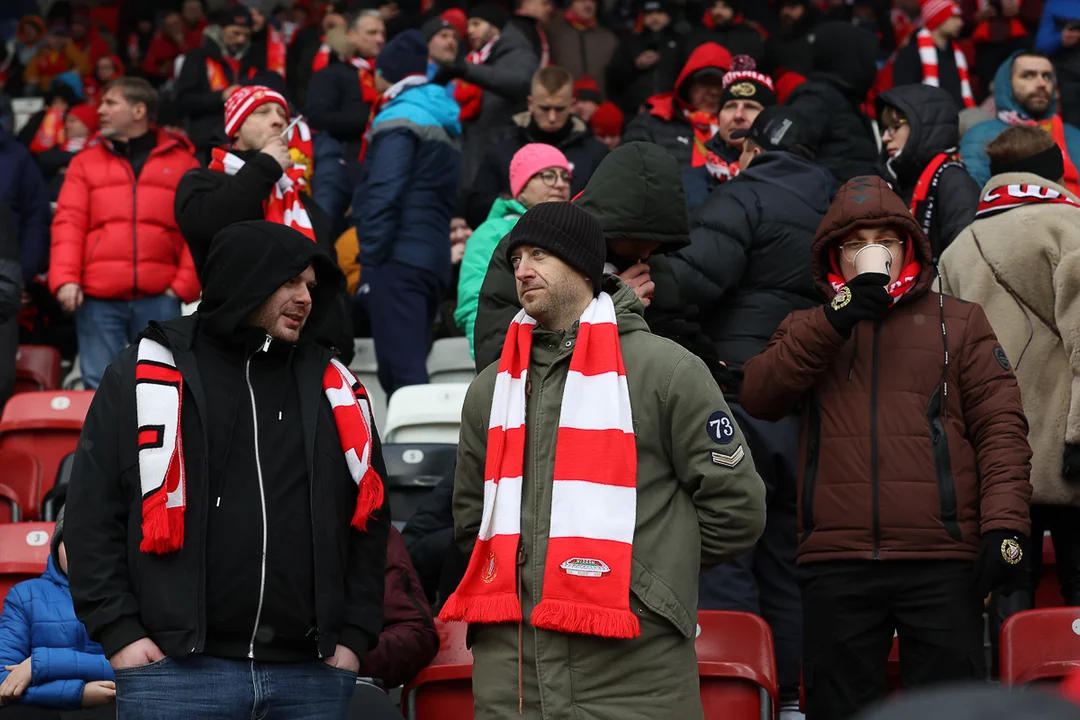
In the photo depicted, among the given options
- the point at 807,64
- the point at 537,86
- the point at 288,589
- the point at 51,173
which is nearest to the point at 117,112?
the point at 537,86

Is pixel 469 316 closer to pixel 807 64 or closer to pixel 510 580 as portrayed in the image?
pixel 510 580

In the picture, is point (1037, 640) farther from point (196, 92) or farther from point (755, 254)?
point (196, 92)

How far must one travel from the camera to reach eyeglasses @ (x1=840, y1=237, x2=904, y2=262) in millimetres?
4664

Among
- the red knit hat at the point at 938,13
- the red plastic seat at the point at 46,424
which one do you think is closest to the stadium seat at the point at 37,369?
the red plastic seat at the point at 46,424

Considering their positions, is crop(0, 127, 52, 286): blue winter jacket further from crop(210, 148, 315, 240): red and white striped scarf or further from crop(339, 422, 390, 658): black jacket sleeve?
crop(339, 422, 390, 658): black jacket sleeve

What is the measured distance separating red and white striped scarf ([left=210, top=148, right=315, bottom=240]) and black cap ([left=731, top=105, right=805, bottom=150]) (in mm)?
1770

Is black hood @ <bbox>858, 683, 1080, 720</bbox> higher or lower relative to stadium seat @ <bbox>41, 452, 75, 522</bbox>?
lower

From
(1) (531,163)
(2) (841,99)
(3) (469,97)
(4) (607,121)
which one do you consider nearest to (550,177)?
(1) (531,163)

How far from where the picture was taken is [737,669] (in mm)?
4520

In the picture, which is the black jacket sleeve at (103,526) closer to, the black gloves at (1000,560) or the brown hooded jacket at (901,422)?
the brown hooded jacket at (901,422)

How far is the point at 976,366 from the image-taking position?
4.53 m

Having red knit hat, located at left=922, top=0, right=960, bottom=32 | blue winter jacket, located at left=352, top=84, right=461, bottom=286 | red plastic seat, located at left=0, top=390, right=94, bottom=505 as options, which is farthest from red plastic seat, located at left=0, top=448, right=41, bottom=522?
red knit hat, located at left=922, top=0, right=960, bottom=32

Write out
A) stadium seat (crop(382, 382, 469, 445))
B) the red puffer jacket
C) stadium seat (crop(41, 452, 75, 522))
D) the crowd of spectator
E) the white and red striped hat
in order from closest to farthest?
the crowd of spectator < stadium seat (crop(41, 452, 75, 522)) < the white and red striped hat < stadium seat (crop(382, 382, 469, 445)) < the red puffer jacket

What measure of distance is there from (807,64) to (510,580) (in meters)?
8.24
